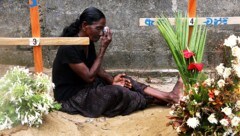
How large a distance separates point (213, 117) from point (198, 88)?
0.88ft

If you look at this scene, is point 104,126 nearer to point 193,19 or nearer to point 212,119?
point 212,119

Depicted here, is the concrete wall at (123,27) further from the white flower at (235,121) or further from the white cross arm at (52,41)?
the white flower at (235,121)

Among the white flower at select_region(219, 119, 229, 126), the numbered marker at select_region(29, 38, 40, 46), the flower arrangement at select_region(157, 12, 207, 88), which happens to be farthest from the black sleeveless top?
the white flower at select_region(219, 119, 229, 126)

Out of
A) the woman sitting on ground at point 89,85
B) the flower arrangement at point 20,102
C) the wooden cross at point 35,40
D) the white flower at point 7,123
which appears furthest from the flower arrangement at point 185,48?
the white flower at point 7,123

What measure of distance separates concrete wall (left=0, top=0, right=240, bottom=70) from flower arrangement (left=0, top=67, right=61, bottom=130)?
80.5 inches

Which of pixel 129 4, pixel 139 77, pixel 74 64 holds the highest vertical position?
pixel 129 4

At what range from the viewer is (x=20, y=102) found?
3.43 m

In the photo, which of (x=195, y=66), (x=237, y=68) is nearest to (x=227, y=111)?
(x=237, y=68)

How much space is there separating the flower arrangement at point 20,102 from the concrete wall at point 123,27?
6.71 feet

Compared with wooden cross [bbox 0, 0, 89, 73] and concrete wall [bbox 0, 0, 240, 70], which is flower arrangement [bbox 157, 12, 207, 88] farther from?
concrete wall [bbox 0, 0, 240, 70]

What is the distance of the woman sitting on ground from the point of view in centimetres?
414

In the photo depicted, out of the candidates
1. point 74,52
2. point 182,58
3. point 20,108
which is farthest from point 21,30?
point 182,58

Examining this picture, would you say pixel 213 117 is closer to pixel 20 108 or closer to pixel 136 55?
pixel 20 108

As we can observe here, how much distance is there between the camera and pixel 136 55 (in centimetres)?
563
